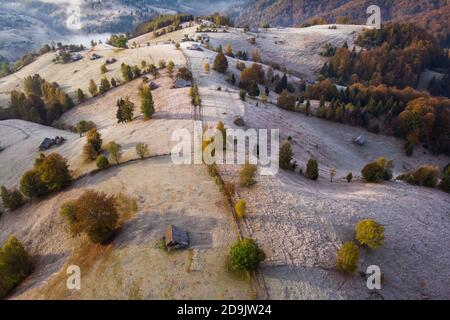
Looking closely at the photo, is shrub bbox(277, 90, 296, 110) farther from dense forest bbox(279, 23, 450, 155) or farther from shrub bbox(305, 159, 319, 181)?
shrub bbox(305, 159, 319, 181)

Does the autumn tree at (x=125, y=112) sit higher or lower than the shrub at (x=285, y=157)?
higher

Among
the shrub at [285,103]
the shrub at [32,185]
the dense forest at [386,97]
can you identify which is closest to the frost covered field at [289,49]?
the dense forest at [386,97]

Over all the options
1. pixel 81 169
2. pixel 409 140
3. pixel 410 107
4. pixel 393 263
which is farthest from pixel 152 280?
pixel 410 107

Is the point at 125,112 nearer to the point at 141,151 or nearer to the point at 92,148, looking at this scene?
the point at 92,148

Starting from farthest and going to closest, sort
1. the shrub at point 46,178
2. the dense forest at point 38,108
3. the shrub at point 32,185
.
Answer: the dense forest at point 38,108
the shrub at point 32,185
the shrub at point 46,178

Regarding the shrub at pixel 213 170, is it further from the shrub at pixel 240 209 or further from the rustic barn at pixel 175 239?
the rustic barn at pixel 175 239
